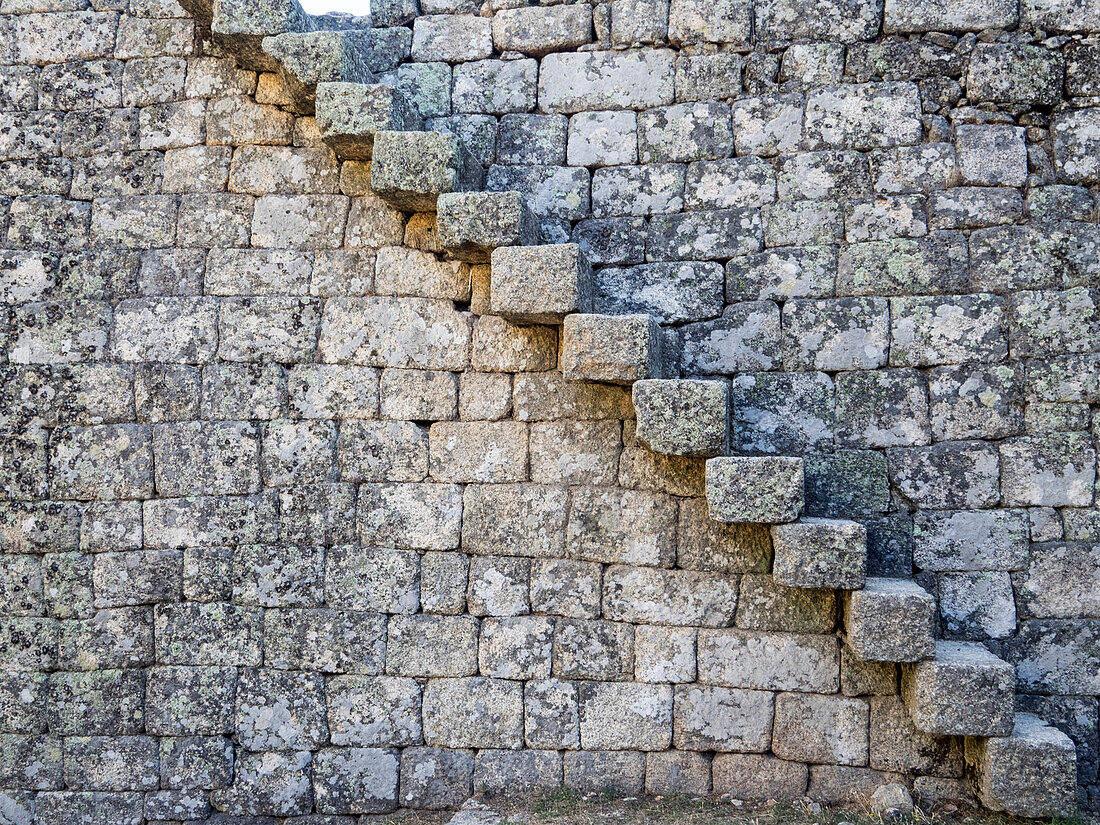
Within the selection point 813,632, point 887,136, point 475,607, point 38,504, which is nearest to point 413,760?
point 475,607

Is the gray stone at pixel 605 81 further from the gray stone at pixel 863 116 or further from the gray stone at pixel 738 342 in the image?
the gray stone at pixel 738 342

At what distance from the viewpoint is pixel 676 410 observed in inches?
153

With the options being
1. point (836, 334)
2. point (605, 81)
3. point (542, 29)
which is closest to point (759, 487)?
point (836, 334)

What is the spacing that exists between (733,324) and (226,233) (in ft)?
10.3

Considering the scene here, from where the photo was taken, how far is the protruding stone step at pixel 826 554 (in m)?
3.83

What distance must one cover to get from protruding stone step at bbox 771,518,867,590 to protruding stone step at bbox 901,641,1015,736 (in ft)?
1.86

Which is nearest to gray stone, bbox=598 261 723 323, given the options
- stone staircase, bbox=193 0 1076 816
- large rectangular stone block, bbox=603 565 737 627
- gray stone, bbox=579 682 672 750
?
stone staircase, bbox=193 0 1076 816

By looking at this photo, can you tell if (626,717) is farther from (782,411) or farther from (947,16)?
(947,16)

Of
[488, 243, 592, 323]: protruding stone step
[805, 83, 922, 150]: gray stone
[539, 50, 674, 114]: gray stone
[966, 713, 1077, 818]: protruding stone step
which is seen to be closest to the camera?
[966, 713, 1077, 818]: protruding stone step

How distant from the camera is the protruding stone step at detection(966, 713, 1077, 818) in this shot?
369 cm

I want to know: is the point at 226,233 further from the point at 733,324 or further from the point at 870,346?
the point at 870,346

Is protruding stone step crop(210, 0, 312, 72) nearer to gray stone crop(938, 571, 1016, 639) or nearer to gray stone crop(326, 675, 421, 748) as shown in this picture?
gray stone crop(326, 675, 421, 748)

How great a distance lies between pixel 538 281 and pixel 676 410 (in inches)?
38.8

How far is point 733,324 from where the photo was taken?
452 cm
